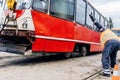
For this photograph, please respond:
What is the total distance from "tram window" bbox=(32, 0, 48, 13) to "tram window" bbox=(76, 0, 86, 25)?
373cm

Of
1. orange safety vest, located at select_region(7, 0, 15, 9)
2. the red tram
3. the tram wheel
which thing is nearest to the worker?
the red tram

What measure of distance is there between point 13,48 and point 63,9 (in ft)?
10.6

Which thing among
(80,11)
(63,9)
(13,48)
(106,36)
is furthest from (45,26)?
(80,11)

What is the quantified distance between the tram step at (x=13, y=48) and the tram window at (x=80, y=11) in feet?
15.7

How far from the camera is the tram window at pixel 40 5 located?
39.2 ft

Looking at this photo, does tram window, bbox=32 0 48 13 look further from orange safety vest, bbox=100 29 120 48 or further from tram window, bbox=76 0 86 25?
tram window, bbox=76 0 86 25

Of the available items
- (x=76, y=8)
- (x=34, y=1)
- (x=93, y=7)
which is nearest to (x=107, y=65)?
(x=34, y=1)

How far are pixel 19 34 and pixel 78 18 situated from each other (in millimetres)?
5215

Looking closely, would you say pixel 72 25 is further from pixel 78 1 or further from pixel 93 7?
pixel 93 7

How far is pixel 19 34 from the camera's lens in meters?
11.8

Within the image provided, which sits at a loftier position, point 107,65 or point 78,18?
point 78,18

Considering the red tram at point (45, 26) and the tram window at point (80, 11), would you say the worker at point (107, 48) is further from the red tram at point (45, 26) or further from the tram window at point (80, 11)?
the tram window at point (80, 11)

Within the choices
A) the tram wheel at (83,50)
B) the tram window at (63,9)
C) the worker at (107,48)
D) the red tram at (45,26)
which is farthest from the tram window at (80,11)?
the worker at (107,48)

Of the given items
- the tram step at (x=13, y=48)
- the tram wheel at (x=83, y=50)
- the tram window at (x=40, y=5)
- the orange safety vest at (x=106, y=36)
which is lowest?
the tram wheel at (x=83, y=50)
